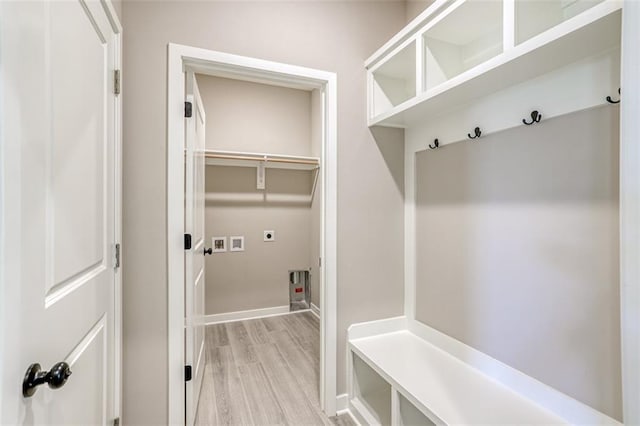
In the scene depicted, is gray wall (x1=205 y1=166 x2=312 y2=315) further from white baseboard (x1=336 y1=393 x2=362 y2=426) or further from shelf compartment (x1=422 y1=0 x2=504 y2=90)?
shelf compartment (x1=422 y1=0 x2=504 y2=90)

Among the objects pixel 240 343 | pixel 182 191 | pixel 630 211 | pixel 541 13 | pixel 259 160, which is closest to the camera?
pixel 630 211

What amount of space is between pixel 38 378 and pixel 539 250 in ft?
5.47

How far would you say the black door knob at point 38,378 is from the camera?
2.03 feet

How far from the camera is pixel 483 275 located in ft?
4.91

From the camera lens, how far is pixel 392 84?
1.95 metres

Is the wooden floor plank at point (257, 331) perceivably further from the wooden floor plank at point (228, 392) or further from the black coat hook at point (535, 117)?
the black coat hook at point (535, 117)

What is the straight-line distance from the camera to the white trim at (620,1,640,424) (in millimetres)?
745

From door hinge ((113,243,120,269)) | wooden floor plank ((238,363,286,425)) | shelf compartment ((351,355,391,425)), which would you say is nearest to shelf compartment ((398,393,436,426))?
shelf compartment ((351,355,391,425))

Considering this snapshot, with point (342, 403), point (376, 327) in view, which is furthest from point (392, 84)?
point (342, 403)

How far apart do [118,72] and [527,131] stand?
71.2 inches

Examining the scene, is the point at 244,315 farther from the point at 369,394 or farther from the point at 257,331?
the point at 369,394

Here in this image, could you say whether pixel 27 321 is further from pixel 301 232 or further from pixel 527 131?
pixel 301 232

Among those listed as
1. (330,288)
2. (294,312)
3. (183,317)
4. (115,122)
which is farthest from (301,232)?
(115,122)

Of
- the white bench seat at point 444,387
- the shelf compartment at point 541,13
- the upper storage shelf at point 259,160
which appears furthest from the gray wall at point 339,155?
the upper storage shelf at point 259,160
